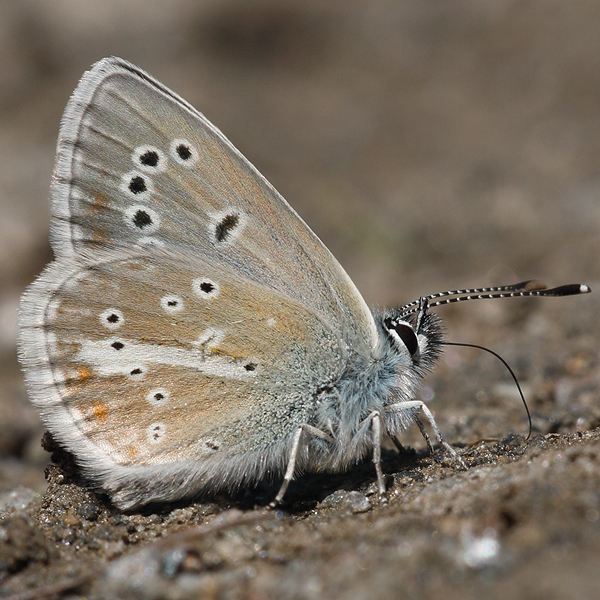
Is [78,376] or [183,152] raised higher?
[183,152]

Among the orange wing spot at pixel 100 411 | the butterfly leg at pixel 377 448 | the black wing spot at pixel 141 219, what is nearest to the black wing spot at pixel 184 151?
the black wing spot at pixel 141 219

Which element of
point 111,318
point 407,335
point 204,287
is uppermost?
point 204,287

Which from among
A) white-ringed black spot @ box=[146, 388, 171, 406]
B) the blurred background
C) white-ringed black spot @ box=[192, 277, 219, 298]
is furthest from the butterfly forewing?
the blurred background

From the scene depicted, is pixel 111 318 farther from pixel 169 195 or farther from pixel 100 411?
pixel 169 195

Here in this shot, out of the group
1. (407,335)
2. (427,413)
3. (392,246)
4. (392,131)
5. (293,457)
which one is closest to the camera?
(293,457)

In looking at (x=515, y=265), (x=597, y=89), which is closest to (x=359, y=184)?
(x=515, y=265)

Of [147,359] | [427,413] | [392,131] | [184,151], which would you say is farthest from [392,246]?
[147,359]
